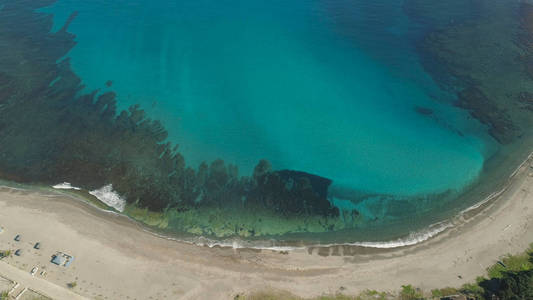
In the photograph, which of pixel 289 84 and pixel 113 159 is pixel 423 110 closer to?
pixel 289 84

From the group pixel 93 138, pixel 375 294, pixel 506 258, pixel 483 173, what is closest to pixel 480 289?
pixel 506 258

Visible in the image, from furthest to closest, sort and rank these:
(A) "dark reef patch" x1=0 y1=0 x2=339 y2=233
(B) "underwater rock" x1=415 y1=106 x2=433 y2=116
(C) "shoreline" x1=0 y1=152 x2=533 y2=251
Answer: (B) "underwater rock" x1=415 y1=106 x2=433 y2=116
(A) "dark reef patch" x1=0 y1=0 x2=339 y2=233
(C) "shoreline" x1=0 y1=152 x2=533 y2=251

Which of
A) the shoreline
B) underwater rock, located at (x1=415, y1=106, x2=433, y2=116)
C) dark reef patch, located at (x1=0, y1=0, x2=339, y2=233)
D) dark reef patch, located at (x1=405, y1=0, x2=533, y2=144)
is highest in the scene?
dark reef patch, located at (x1=405, y1=0, x2=533, y2=144)

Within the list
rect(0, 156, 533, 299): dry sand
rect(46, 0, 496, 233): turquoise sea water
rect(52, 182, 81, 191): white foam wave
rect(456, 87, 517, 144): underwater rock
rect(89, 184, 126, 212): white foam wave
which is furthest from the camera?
rect(456, 87, 517, 144): underwater rock

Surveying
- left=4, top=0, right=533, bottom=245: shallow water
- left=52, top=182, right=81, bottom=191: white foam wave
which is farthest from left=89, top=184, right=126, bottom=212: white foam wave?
left=52, top=182, right=81, bottom=191: white foam wave

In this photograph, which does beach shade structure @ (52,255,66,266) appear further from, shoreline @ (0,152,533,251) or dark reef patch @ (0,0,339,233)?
dark reef patch @ (0,0,339,233)

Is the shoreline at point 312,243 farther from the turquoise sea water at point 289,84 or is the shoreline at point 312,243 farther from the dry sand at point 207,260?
the turquoise sea water at point 289,84
